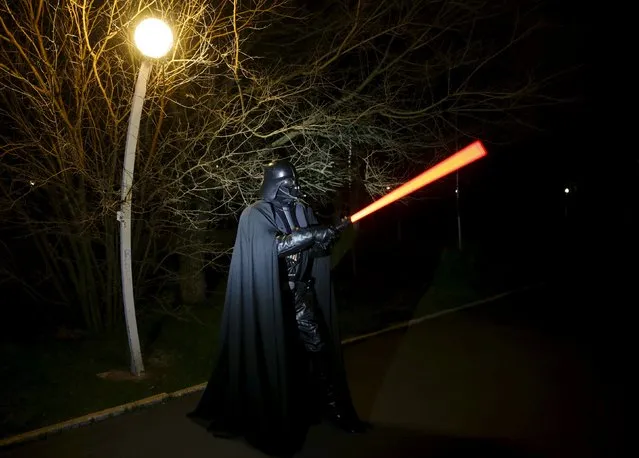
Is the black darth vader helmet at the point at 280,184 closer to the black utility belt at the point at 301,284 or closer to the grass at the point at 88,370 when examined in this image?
the black utility belt at the point at 301,284

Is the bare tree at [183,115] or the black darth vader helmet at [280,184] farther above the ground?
the bare tree at [183,115]

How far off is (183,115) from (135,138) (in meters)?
3.07

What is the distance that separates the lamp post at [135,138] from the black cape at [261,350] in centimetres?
221

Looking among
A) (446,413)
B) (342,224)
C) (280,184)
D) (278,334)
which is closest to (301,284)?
(278,334)

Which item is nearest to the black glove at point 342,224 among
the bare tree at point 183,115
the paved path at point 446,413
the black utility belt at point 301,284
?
the black utility belt at point 301,284

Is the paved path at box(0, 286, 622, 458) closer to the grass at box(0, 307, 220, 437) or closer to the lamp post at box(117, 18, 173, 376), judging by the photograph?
the grass at box(0, 307, 220, 437)

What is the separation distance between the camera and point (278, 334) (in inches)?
193

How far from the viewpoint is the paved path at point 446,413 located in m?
5.23

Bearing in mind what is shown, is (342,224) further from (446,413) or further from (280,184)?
(446,413)

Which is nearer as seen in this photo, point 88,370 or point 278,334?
Result: point 278,334

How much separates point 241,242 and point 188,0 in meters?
3.73

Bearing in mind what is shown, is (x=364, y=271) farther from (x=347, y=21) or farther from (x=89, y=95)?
(x=89, y=95)

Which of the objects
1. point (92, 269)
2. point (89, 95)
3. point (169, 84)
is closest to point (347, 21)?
point (169, 84)

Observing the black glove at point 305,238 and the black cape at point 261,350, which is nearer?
the black glove at point 305,238
